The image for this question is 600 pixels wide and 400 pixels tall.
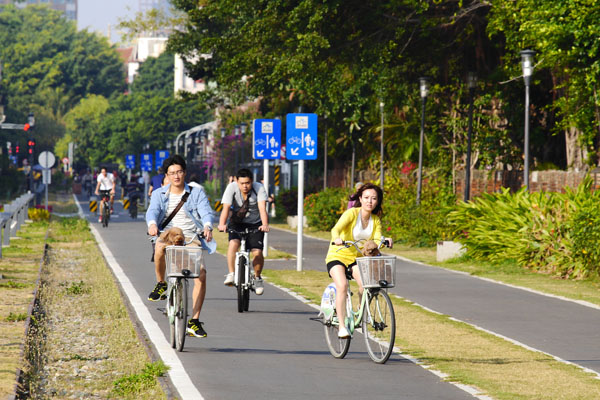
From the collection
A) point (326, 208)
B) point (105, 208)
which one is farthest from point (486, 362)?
point (105, 208)

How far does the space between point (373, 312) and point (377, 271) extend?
404 millimetres

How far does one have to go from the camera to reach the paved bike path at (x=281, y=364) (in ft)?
28.7

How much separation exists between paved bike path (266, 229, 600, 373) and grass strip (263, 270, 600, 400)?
13.0 inches

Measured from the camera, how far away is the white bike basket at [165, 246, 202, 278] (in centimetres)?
1056

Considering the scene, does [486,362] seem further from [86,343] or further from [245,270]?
[245,270]

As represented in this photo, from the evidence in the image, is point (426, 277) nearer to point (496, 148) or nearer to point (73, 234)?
point (496, 148)

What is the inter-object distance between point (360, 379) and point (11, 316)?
18.3 feet

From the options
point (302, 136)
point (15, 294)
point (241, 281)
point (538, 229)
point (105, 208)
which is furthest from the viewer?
point (105, 208)

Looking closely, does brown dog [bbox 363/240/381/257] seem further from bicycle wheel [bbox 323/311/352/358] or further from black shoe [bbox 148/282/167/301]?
black shoe [bbox 148/282/167/301]

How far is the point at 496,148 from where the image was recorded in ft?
109

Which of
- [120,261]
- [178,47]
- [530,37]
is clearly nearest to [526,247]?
[530,37]

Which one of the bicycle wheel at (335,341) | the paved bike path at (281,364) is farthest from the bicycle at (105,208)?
the bicycle wheel at (335,341)

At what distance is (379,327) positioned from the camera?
10.1 metres

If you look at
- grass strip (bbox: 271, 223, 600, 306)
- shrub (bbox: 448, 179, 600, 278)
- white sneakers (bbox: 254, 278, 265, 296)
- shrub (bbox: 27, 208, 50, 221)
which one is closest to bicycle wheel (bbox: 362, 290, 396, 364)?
white sneakers (bbox: 254, 278, 265, 296)
